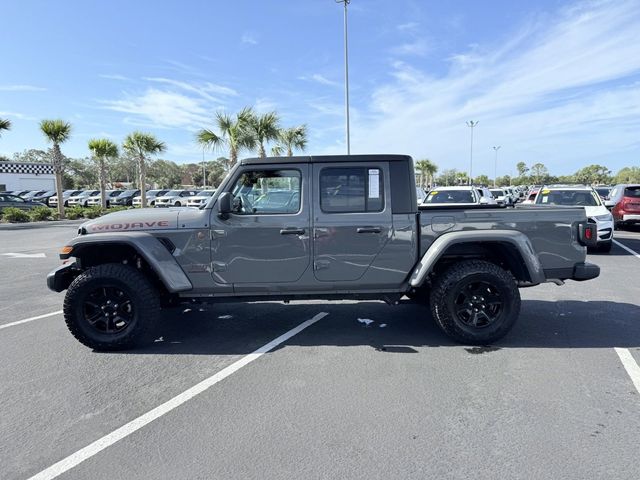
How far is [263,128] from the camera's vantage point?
2198 centimetres

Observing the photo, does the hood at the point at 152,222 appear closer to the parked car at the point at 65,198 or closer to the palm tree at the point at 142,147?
the palm tree at the point at 142,147

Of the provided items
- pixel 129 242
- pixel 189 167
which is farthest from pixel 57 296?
pixel 189 167

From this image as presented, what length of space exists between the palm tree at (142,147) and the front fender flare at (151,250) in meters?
25.4

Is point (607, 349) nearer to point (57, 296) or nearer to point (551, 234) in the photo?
point (551, 234)

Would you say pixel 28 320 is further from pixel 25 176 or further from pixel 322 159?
pixel 25 176

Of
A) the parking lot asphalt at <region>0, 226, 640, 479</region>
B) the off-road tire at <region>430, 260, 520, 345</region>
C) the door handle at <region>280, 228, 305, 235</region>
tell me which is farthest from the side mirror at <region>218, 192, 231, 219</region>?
the off-road tire at <region>430, 260, 520, 345</region>

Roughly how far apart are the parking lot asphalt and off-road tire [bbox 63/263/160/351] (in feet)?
0.53

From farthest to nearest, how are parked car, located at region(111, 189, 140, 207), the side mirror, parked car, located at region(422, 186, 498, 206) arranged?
parked car, located at region(111, 189, 140, 207)
parked car, located at region(422, 186, 498, 206)
the side mirror

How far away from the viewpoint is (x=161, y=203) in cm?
3303

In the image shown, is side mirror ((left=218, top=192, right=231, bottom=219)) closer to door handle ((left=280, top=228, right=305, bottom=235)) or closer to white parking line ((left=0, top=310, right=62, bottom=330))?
door handle ((left=280, top=228, right=305, bottom=235))

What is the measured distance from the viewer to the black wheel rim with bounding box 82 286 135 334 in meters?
4.60

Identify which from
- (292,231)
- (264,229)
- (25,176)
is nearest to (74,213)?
(264,229)

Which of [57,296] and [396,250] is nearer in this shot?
[396,250]

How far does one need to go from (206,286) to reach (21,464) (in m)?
2.20
